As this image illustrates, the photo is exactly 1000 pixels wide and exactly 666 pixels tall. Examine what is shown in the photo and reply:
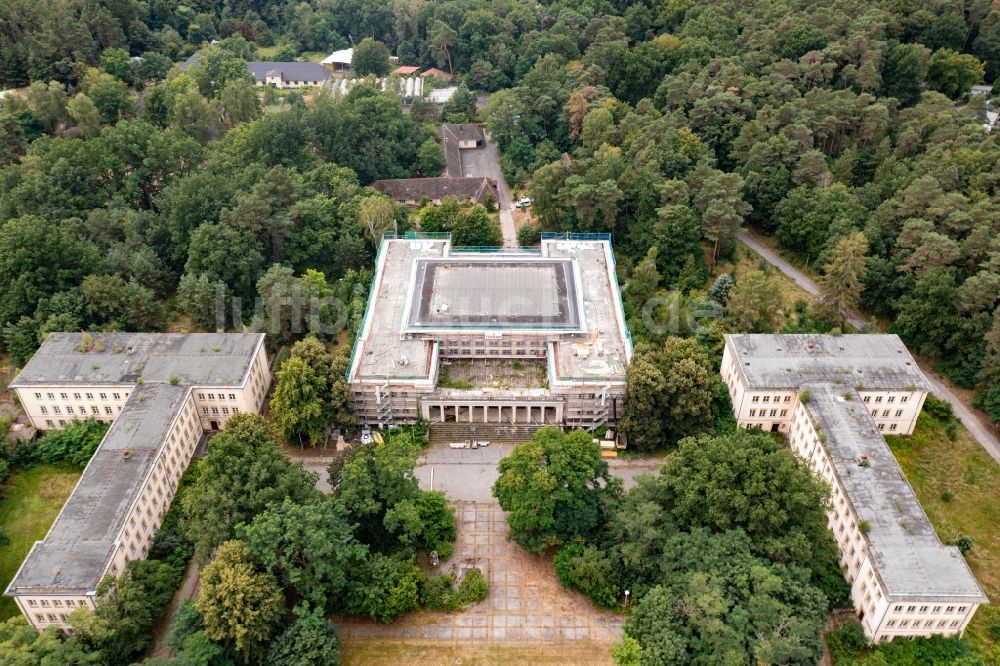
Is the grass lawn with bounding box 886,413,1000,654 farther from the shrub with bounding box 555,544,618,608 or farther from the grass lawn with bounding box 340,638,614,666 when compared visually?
the grass lawn with bounding box 340,638,614,666

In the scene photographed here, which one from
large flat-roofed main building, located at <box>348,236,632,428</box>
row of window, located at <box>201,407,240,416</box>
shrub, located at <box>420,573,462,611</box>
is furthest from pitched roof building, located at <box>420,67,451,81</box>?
shrub, located at <box>420,573,462,611</box>

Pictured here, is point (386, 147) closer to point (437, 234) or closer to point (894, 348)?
point (437, 234)

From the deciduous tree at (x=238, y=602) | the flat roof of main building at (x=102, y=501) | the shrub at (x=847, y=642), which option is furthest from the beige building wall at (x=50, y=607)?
the shrub at (x=847, y=642)

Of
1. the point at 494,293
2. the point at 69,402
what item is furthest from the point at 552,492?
the point at 69,402

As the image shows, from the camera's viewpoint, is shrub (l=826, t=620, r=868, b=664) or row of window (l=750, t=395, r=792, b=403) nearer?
shrub (l=826, t=620, r=868, b=664)

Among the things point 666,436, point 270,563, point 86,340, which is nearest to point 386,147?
point 86,340
